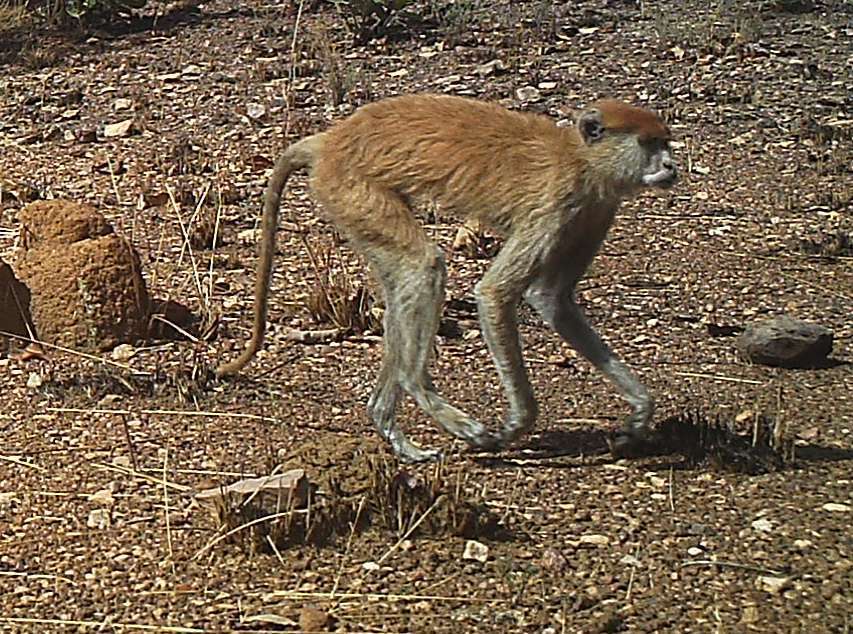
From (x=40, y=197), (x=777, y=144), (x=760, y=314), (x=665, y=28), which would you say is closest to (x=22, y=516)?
(x=760, y=314)

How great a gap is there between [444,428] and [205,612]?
68.4 inches

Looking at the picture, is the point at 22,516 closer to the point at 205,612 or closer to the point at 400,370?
the point at 205,612

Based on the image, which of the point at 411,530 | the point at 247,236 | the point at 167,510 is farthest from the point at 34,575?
the point at 247,236

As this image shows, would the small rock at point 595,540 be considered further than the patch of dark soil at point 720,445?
No

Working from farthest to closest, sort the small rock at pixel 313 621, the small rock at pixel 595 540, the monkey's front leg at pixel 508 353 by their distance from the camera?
the monkey's front leg at pixel 508 353
the small rock at pixel 595 540
the small rock at pixel 313 621

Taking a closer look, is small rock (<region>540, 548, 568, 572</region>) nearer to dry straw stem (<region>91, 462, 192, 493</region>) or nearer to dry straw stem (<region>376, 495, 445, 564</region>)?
dry straw stem (<region>376, 495, 445, 564</region>)

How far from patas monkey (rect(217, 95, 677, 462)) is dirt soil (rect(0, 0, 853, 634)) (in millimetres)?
294

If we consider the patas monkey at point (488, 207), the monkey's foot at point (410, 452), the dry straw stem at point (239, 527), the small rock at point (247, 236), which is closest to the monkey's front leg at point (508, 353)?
the patas monkey at point (488, 207)

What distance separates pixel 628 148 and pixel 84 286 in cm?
295

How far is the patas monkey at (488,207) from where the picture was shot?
239 inches

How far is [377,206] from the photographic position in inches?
241

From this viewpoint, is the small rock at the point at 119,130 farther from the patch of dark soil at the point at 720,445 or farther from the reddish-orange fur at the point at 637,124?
the patch of dark soil at the point at 720,445

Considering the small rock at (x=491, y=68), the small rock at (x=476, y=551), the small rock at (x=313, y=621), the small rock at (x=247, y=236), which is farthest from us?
the small rock at (x=491, y=68)

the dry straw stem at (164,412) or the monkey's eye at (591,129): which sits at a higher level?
the monkey's eye at (591,129)
